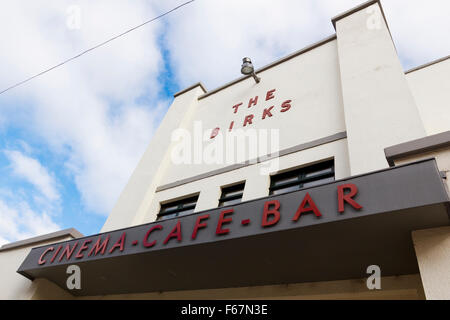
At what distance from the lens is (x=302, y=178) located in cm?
779

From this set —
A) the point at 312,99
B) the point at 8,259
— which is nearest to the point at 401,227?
the point at 312,99

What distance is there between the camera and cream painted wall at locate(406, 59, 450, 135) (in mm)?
8559

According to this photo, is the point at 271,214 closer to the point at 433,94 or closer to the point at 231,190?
the point at 231,190

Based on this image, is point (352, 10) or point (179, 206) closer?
point (179, 206)

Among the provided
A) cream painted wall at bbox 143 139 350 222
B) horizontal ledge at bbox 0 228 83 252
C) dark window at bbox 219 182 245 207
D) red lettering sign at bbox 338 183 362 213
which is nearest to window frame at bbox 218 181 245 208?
dark window at bbox 219 182 245 207

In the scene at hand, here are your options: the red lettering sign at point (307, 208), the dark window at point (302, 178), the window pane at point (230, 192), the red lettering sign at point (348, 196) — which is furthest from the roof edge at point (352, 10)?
the red lettering sign at point (307, 208)

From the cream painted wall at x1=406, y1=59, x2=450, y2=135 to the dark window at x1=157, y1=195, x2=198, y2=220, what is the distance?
6.89 m

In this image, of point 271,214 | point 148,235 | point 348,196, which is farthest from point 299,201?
point 148,235

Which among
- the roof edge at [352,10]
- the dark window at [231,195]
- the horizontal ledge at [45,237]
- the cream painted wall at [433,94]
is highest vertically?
the roof edge at [352,10]

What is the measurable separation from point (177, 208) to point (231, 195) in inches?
77.4

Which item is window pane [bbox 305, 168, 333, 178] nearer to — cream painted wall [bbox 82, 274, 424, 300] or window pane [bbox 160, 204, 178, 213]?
cream painted wall [bbox 82, 274, 424, 300]

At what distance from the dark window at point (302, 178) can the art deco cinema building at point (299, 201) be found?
0.10 feet

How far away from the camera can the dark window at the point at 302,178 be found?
7.45 meters

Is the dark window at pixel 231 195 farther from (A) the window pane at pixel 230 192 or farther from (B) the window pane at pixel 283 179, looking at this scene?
(B) the window pane at pixel 283 179
